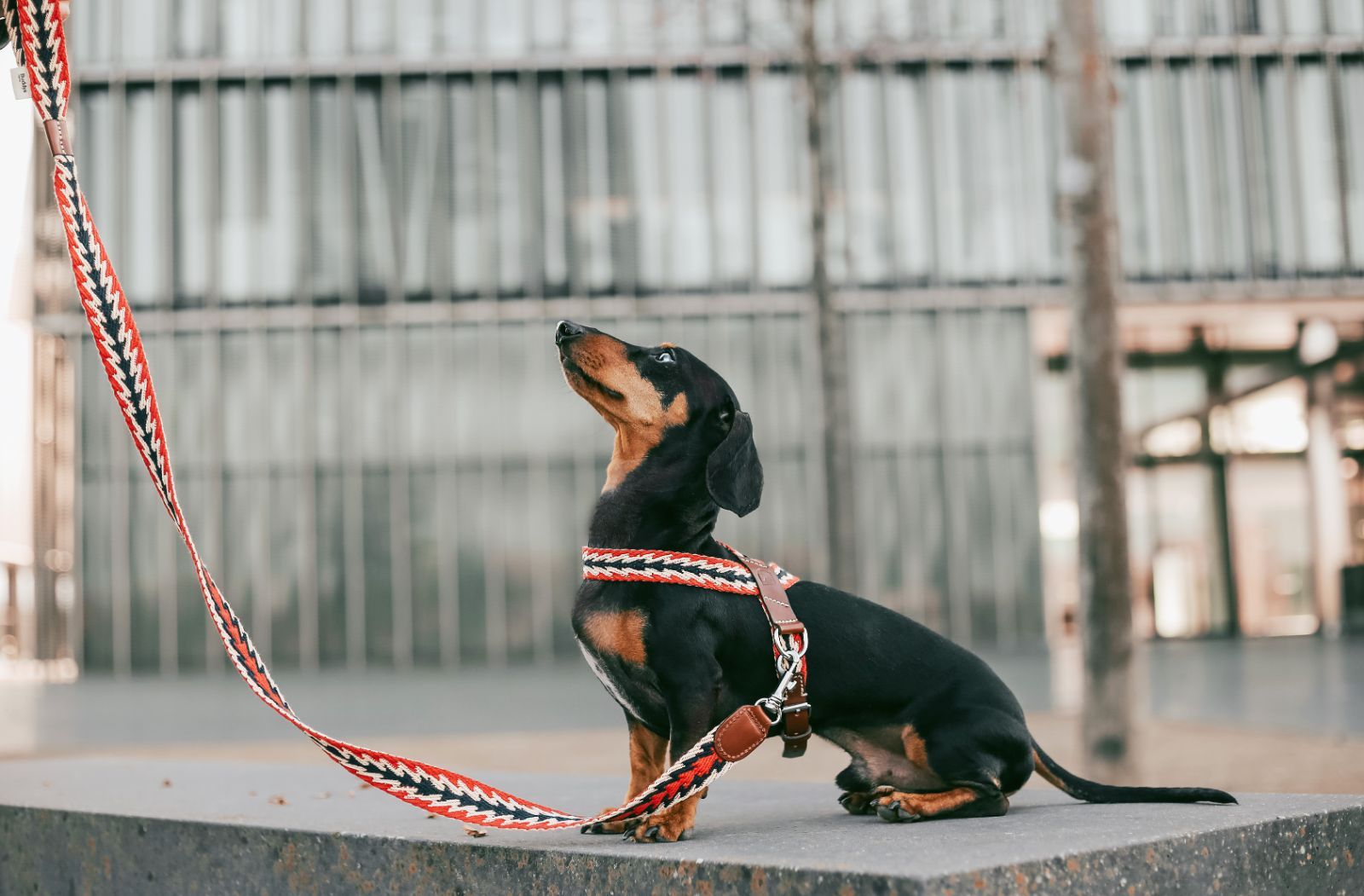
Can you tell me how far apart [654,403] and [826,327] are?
11.1 metres

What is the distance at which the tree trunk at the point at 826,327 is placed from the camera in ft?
45.7

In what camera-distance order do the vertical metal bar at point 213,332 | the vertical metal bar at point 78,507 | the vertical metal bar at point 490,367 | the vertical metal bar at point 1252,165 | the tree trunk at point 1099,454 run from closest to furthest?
Result: the tree trunk at point 1099,454, the vertical metal bar at point 78,507, the vertical metal bar at point 213,332, the vertical metal bar at point 490,367, the vertical metal bar at point 1252,165

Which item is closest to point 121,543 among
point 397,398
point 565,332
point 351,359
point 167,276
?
point 167,276

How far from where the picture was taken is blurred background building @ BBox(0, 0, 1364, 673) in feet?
84.0

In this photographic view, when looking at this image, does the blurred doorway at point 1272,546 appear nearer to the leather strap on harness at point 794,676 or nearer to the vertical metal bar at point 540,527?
the vertical metal bar at point 540,527

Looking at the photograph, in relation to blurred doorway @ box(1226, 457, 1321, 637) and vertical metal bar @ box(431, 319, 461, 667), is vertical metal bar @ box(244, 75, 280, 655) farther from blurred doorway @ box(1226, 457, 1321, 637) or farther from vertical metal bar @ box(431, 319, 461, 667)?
blurred doorway @ box(1226, 457, 1321, 637)

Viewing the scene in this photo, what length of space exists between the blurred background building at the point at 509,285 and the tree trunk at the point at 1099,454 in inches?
673

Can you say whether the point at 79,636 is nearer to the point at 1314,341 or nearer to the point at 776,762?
the point at 776,762

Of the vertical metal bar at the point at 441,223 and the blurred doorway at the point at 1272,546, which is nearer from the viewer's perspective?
the vertical metal bar at the point at 441,223

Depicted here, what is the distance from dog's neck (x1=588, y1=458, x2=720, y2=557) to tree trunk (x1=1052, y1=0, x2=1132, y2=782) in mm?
5465

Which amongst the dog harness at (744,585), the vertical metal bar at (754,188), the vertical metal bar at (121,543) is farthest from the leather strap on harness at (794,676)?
the vertical metal bar at (121,543)

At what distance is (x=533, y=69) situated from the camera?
25.9 metres

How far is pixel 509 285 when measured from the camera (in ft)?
84.4

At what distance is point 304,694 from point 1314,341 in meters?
20.4
